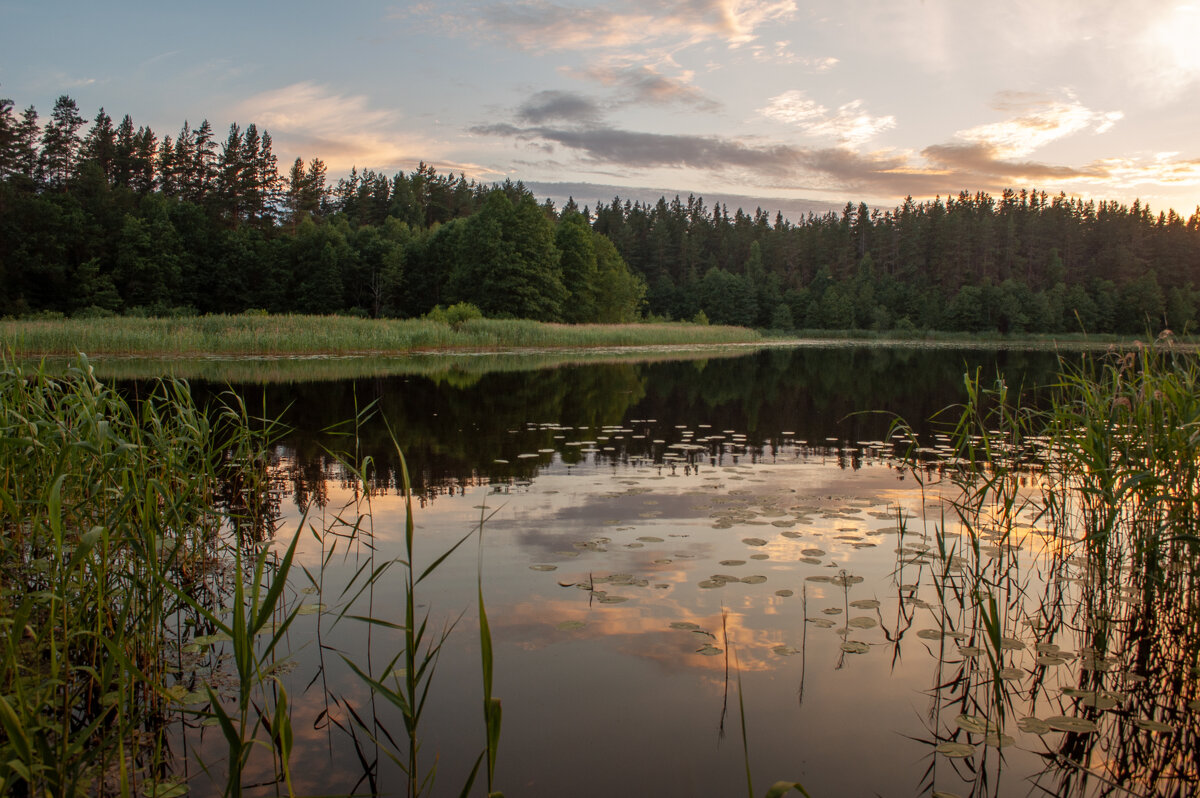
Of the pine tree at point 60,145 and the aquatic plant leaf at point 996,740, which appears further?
the pine tree at point 60,145

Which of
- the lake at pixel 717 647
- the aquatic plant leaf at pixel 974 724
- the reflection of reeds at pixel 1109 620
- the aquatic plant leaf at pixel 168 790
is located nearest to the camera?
the aquatic plant leaf at pixel 168 790

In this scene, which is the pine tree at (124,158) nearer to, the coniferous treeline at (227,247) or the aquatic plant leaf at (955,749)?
the coniferous treeline at (227,247)

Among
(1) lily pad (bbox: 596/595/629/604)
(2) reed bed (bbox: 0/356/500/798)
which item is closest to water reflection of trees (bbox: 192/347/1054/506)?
(2) reed bed (bbox: 0/356/500/798)

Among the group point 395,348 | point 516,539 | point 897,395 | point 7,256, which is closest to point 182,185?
point 7,256

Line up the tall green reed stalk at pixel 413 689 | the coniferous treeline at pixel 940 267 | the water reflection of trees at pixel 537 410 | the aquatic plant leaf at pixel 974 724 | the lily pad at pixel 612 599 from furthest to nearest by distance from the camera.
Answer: the coniferous treeline at pixel 940 267, the water reflection of trees at pixel 537 410, the lily pad at pixel 612 599, the aquatic plant leaf at pixel 974 724, the tall green reed stalk at pixel 413 689

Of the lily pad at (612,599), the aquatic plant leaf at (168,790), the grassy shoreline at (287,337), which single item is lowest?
the aquatic plant leaf at (168,790)

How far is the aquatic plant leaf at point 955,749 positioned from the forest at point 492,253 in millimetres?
35529

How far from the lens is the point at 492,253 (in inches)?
2170

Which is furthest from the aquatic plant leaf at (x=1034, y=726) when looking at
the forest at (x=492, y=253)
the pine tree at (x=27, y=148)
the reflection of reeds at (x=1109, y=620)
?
the pine tree at (x=27, y=148)

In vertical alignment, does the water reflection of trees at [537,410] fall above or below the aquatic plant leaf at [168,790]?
above

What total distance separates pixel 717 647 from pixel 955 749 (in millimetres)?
1231

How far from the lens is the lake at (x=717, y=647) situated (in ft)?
9.71

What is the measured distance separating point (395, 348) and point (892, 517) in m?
28.4

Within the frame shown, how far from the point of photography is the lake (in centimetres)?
296
